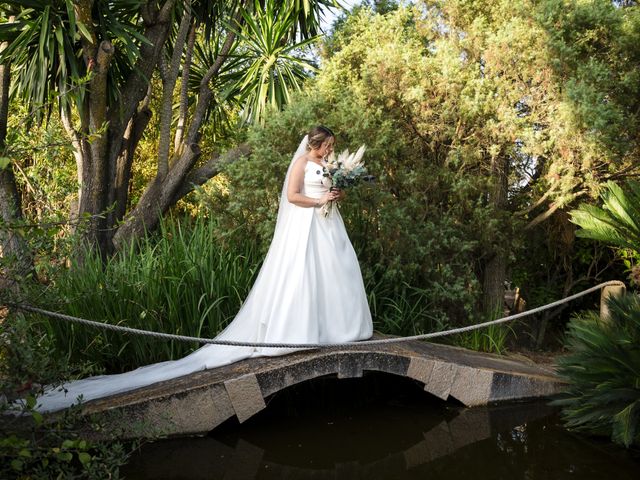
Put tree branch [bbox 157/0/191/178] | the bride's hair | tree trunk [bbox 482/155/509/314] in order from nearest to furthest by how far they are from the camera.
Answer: the bride's hair → tree trunk [bbox 482/155/509/314] → tree branch [bbox 157/0/191/178]

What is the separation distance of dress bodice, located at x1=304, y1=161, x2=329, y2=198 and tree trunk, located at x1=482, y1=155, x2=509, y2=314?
290 centimetres

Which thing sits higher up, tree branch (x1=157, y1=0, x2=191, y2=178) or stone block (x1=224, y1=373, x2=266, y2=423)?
tree branch (x1=157, y1=0, x2=191, y2=178)

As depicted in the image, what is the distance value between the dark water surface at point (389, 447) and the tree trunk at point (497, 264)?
103 inches

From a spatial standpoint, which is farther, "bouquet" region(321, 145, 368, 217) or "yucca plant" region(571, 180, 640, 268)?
"yucca plant" region(571, 180, 640, 268)

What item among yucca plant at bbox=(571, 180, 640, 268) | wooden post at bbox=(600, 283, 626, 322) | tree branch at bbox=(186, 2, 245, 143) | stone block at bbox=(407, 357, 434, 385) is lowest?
stone block at bbox=(407, 357, 434, 385)

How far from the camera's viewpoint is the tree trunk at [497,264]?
8.12 metres

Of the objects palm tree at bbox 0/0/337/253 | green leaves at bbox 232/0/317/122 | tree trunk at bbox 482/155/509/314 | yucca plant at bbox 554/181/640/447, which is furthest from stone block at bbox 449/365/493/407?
green leaves at bbox 232/0/317/122

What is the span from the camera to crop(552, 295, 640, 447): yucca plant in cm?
476

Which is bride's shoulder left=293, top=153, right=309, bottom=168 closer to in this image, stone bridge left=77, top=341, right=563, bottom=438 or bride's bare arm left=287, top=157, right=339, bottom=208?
bride's bare arm left=287, top=157, right=339, bottom=208

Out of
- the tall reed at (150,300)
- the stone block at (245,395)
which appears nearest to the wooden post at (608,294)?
the stone block at (245,395)

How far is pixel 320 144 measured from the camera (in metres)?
5.84

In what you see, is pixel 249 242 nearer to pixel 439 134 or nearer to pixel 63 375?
pixel 439 134

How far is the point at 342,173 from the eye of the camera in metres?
5.60

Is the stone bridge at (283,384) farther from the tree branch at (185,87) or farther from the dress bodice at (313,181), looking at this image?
the tree branch at (185,87)
